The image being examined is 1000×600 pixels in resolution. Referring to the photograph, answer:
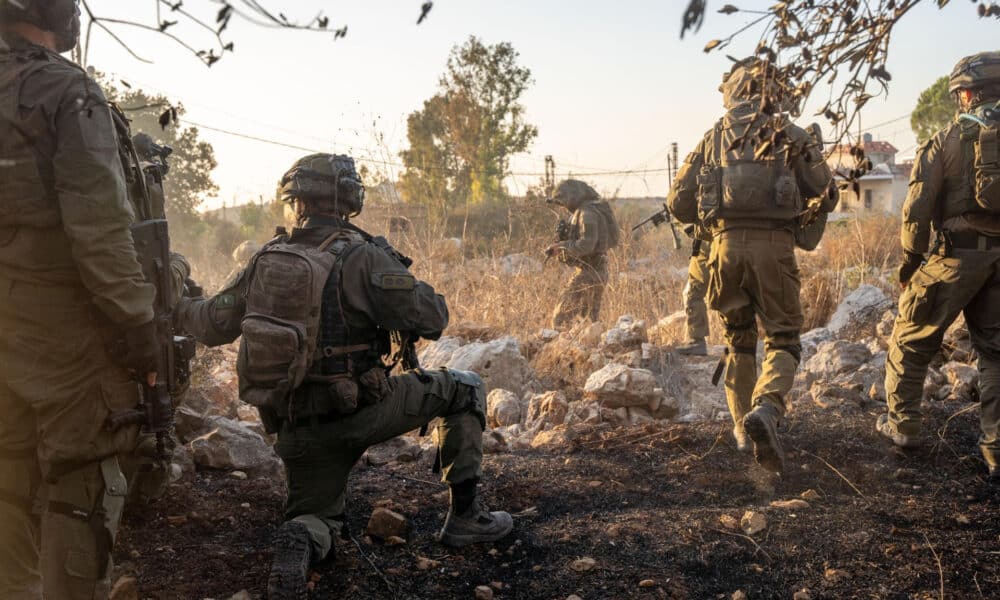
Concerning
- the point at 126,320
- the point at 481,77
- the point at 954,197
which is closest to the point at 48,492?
the point at 126,320

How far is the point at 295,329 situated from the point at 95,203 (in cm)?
73

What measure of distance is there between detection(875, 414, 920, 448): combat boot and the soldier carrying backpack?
0.22 metres

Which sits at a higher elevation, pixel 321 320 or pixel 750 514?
pixel 321 320

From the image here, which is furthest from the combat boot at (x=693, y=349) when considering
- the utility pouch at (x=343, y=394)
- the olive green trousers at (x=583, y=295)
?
the utility pouch at (x=343, y=394)

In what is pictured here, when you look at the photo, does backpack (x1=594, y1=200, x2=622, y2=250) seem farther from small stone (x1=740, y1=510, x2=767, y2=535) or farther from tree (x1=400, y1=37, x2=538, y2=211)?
tree (x1=400, y1=37, x2=538, y2=211)

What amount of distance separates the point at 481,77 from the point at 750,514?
74.4 ft

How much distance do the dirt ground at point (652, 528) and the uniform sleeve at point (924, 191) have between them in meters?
1.12

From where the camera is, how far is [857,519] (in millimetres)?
3373

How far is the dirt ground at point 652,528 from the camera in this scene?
2914mm

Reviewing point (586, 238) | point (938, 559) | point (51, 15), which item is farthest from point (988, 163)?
point (586, 238)

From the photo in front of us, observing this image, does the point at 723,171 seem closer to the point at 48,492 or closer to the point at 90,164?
the point at 90,164

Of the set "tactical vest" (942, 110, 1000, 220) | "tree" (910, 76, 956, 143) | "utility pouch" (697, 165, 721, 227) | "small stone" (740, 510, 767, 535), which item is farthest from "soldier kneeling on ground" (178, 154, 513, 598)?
"tree" (910, 76, 956, 143)

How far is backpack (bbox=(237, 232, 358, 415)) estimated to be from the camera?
268 cm

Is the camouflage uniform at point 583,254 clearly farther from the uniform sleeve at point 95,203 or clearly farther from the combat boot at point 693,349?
the uniform sleeve at point 95,203
